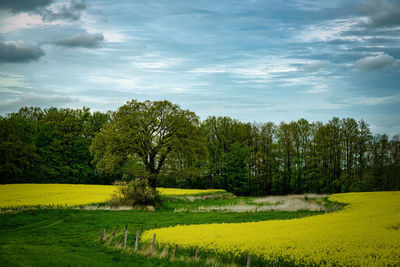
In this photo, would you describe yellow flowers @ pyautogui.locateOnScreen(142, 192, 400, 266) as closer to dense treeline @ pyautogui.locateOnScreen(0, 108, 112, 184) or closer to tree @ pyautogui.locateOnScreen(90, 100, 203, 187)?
tree @ pyautogui.locateOnScreen(90, 100, 203, 187)

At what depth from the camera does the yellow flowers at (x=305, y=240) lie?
490 inches

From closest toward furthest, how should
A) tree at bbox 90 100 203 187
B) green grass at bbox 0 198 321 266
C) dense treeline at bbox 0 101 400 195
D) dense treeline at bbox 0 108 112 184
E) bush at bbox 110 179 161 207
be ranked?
1. green grass at bbox 0 198 321 266
2. bush at bbox 110 179 161 207
3. tree at bbox 90 100 203 187
4. dense treeline at bbox 0 101 400 195
5. dense treeline at bbox 0 108 112 184

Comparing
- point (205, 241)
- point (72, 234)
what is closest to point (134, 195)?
point (72, 234)

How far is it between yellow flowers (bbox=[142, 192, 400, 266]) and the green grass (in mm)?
2575

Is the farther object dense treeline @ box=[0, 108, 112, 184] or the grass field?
dense treeline @ box=[0, 108, 112, 184]

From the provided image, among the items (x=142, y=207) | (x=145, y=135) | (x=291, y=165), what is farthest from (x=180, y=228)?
(x=291, y=165)

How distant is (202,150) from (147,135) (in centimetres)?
817

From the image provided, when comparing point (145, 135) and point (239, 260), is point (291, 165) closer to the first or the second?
point (145, 135)

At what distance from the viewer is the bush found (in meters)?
34.7

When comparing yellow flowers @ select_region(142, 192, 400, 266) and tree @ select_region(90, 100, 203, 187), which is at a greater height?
tree @ select_region(90, 100, 203, 187)

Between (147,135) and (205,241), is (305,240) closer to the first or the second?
(205,241)

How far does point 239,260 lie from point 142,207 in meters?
22.5

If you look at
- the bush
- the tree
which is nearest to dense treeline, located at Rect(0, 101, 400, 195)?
the tree

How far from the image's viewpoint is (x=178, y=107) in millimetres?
Result: 43531
